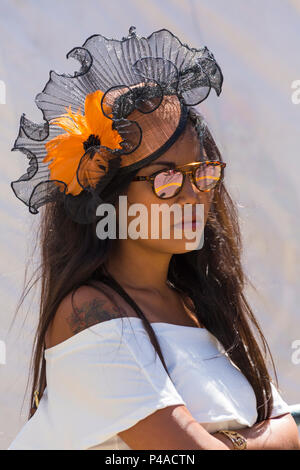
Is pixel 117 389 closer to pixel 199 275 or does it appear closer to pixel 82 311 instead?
pixel 82 311

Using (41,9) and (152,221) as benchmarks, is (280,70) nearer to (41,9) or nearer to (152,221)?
(41,9)

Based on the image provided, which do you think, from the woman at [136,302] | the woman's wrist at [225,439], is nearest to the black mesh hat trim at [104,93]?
the woman at [136,302]

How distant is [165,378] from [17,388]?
76 cm

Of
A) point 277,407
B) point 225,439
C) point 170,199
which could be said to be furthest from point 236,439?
point 170,199

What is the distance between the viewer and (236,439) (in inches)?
36.6

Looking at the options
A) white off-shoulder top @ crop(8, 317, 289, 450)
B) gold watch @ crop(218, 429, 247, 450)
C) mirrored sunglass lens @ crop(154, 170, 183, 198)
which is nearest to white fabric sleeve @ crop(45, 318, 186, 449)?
white off-shoulder top @ crop(8, 317, 289, 450)

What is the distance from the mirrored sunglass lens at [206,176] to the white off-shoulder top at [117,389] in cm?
23

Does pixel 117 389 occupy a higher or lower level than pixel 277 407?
higher

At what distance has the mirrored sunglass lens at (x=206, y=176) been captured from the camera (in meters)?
1.02

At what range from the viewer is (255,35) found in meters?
1.75

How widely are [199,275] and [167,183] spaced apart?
28 centimetres

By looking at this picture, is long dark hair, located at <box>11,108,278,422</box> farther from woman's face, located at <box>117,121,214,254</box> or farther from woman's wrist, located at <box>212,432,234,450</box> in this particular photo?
woman's wrist, located at <box>212,432,234,450</box>

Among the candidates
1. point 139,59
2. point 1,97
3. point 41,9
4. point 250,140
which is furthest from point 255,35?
point 139,59

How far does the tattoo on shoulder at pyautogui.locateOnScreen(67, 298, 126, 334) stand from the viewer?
90 centimetres
